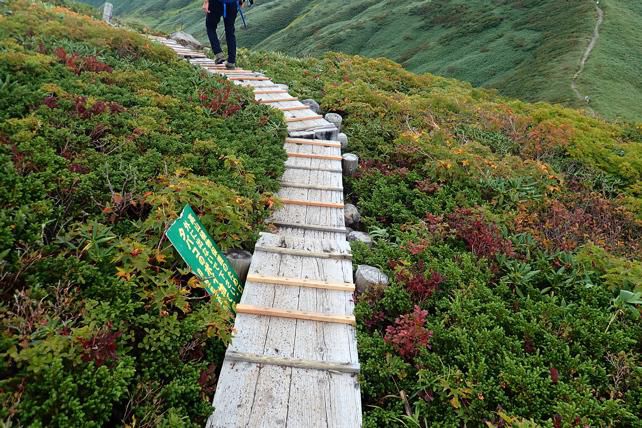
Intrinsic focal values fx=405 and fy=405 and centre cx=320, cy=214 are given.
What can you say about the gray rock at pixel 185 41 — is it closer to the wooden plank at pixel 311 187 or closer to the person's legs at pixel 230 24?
the person's legs at pixel 230 24

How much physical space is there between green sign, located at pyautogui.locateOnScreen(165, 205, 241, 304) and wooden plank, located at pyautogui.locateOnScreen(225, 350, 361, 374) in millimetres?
707

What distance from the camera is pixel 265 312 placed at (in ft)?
16.0

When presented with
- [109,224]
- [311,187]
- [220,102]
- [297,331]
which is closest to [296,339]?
[297,331]

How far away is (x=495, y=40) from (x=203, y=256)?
9962 centimetres

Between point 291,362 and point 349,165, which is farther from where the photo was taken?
point 349,165

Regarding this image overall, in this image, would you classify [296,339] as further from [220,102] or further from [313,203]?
[220,102]

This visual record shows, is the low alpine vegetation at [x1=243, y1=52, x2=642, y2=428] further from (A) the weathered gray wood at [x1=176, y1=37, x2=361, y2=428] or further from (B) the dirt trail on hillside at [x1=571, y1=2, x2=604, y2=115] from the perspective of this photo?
(B) the dirt trail on hillside at [x1=571, y1=2, x2=604, y2=115]

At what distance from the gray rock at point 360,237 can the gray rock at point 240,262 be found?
2.02 m

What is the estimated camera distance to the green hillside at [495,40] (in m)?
59.7

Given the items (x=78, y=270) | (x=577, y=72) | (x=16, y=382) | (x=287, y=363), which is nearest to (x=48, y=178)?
(x=78, y=270)

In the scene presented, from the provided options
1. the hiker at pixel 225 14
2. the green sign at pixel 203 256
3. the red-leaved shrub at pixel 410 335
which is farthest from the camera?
the hiker at pixel 225 14

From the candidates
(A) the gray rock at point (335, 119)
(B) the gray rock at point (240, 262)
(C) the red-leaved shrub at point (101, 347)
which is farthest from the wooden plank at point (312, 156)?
(C) the red-leaved shrub at point (101, 347)

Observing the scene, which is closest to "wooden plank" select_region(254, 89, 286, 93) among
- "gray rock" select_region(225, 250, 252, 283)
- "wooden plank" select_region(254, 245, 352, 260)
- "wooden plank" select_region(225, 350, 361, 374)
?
"wooden plank" select_region(254, 245, 352, 260)

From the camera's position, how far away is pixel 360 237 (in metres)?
7.06
